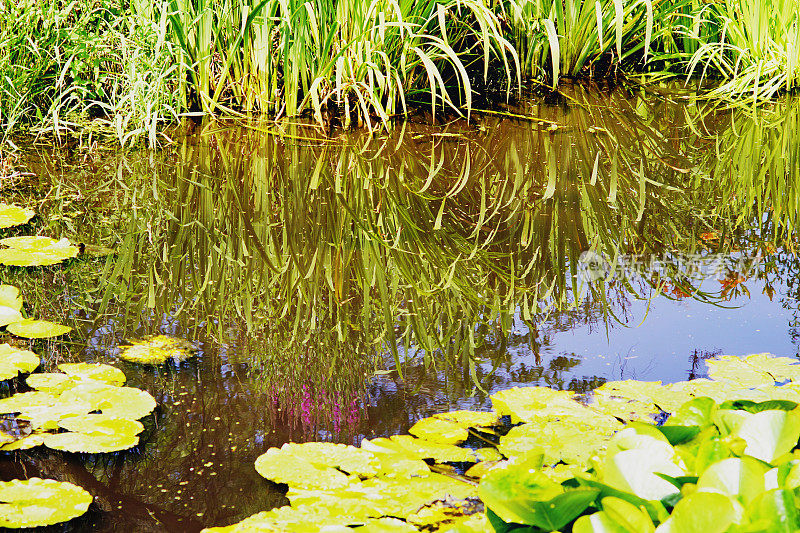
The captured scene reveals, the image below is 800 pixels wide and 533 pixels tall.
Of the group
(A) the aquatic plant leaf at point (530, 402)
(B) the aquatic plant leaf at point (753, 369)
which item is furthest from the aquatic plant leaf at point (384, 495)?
(B) the aquatic plant leaf at point (753, 369)

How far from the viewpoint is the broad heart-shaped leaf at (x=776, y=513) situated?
71 centimetres

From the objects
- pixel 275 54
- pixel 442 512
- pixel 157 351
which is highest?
pixel 275 54

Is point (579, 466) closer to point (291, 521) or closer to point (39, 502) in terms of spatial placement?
point (291, 521)

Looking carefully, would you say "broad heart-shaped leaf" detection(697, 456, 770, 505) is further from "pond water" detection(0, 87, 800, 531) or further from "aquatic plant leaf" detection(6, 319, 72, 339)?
"aquatic plant leaf" detection(6, 319, 72, 339)

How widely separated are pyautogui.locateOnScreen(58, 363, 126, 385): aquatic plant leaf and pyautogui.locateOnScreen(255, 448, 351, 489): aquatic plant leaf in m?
0.46

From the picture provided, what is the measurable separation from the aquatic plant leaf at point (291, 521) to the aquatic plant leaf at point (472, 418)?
369mm

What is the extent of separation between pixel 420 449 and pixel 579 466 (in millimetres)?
265

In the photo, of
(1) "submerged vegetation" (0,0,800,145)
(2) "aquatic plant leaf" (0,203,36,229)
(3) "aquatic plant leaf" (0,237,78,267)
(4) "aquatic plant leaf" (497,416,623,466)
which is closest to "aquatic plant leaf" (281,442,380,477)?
(4) "aquatic plant leaf" (497,416,623,466)

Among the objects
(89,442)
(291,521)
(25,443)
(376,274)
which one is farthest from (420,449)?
(376,274)

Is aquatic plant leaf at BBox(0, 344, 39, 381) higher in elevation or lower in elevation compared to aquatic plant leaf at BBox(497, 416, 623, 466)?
higher

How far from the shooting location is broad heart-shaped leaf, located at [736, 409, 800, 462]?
0.90 metres

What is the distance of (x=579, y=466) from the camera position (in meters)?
1.29

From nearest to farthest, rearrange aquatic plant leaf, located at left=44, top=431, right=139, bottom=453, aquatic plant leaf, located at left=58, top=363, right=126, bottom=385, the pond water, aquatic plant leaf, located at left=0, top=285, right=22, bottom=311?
aquatic plant leaf, located at left=44, top=431, right=139, bottom=453, the pond water, aquatic plant leaf, located at left=58, top=363, right=126, bottom=385, aquatic plant leaf, located at left=0, top=285, right=22, bottom=311

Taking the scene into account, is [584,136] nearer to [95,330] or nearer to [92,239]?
[92,239]
